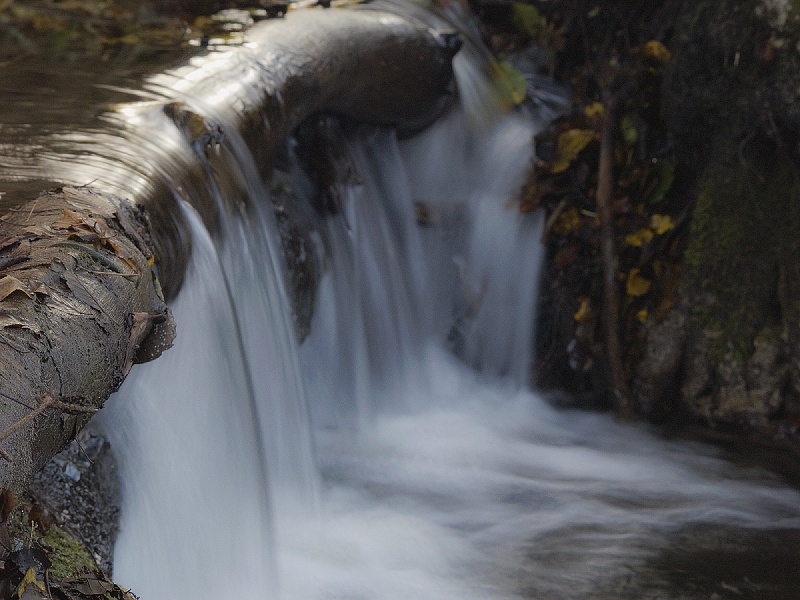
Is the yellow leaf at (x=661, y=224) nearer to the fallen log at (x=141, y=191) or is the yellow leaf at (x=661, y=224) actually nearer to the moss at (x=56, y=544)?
the fallen log at (x=141, y=191)

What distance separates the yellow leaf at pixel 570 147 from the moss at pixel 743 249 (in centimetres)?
72

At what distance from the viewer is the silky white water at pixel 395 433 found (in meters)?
3.09

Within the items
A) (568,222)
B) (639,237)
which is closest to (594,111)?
(568,222)

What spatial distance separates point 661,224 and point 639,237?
129mm

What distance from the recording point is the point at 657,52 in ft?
16.9

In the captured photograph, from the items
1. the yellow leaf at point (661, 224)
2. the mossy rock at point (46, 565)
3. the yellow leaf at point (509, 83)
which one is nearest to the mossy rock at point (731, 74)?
the yellow leaf at point (661, 224)

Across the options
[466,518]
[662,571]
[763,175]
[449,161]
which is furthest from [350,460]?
[763,175]

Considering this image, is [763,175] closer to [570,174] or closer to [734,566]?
[570,174]

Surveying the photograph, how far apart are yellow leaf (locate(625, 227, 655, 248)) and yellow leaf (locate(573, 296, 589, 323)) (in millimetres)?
373

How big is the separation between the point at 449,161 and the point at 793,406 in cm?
223

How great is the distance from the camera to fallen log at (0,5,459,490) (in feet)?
5.72

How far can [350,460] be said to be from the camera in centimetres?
426

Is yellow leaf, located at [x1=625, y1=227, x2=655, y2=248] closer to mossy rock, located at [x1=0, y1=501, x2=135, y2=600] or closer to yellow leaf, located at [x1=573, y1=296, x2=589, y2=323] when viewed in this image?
yellow leaf, located at [x1=573, y1=296, x2=589, y2=323]

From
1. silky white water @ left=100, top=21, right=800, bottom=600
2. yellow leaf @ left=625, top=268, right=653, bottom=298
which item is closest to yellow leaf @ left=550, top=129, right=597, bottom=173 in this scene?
silky white water @ left=100, top=21, right=800, bottom=600
